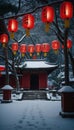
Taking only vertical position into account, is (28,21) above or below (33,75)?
above

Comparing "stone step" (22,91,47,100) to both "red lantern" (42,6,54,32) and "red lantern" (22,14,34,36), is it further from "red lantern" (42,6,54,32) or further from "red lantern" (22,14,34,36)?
"red lantern" (42,6,54,32)

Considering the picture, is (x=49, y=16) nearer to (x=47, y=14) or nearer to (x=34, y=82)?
(x=47, y=14)

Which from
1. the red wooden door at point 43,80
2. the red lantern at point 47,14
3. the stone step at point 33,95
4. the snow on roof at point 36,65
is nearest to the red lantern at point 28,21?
the red lantern at point 47,14

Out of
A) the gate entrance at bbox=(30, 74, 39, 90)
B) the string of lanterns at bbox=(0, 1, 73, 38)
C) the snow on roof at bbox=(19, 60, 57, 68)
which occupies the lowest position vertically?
the gate entrance at bbox=(30, 74, 39, 90)

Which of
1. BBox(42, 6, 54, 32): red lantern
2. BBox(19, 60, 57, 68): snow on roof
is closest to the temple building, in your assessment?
BBox(19, 60, 57, 68): snow on roof

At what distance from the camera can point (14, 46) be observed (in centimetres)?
2358

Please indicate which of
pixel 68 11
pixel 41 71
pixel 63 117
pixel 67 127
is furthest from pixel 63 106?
pixel 41 71

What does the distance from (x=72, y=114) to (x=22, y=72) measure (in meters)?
20.9

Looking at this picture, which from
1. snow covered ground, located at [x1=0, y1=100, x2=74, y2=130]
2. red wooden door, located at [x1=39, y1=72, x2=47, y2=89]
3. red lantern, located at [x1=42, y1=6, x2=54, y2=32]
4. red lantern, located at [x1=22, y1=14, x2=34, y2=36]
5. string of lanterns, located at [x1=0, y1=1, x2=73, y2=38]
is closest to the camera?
snow covered ground, located at [x1=0, y1=100, x2=74, y2=130]

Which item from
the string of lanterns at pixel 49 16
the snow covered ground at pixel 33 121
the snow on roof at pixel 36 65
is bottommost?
the snow covered ground at pixel 33 121

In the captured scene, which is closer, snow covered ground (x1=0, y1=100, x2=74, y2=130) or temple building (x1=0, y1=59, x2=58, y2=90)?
snow covered ground (x1=0, y1=100, x2=74, y2=130)

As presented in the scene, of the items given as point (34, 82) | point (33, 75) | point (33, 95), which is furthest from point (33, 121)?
point (34, 82)

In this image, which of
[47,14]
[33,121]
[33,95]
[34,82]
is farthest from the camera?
[34,82]

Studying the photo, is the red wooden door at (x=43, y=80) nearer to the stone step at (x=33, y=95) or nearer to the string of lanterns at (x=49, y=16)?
the stone step at (x=33, y=95)
